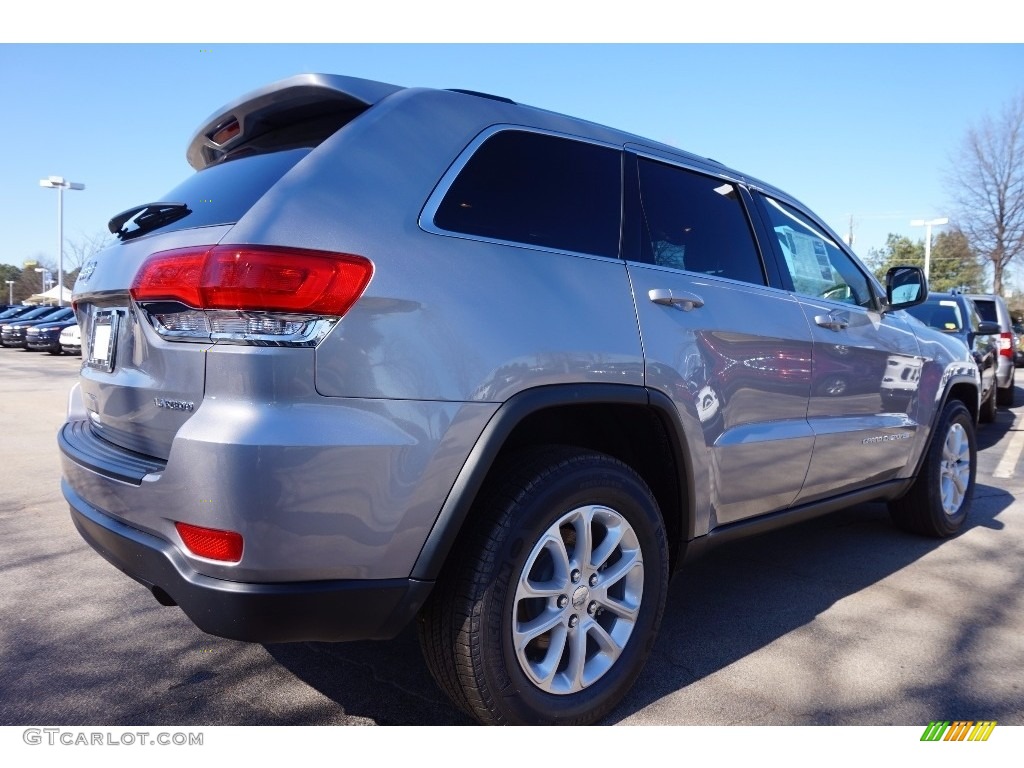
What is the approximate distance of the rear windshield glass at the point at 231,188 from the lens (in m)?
2.05

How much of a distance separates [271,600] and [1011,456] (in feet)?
25.5

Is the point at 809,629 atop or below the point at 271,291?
below

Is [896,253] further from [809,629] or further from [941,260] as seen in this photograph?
[809,629]

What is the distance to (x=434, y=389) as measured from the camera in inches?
75.2

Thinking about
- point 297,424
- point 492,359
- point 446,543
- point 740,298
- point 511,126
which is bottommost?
point 446,543

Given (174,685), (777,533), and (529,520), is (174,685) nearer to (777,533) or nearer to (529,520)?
(529,520)

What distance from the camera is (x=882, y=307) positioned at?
12.8 feet

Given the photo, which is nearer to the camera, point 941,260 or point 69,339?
point 69,339

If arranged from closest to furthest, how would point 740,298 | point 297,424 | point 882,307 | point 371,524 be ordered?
point 297,424
point 371,524
point 740,298
point 882,307

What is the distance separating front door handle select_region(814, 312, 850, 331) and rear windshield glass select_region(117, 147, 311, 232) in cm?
226

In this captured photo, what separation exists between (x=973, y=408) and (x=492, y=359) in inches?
160

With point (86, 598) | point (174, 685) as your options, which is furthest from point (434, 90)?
point (86, 598)

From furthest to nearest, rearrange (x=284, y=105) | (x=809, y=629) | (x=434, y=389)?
(x=809, y=629) → (x=284, y=105) → (x=434, y=389)

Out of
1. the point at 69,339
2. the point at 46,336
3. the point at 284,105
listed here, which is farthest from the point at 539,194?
the point at 46,336
